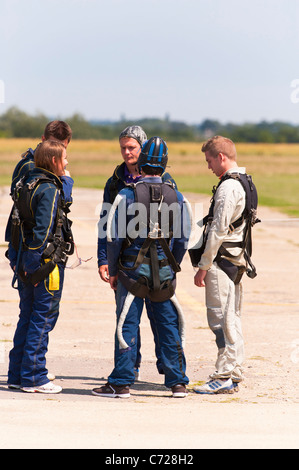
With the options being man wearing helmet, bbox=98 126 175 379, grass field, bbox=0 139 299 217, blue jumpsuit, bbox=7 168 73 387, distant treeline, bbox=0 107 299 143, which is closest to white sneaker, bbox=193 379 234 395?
man wearing helmet, bbox=98 126 175 379

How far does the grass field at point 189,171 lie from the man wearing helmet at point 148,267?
18.8 meters

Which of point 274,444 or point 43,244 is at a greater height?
point 43,244

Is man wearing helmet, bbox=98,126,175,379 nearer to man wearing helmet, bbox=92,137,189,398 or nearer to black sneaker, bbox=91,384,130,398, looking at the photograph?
man wearing helmet, bbox=92,137,189,398

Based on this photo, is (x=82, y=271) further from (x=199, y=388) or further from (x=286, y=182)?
(x=286, y=182)

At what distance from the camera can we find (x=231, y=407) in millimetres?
5938

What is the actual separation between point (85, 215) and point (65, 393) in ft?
56.7

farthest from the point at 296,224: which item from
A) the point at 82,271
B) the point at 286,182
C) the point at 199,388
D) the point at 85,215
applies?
the point at 286,182

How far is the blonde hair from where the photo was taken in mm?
6383

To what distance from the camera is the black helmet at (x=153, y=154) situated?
245 inches

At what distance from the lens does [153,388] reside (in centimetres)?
691

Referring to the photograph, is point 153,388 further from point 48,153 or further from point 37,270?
point 48,153

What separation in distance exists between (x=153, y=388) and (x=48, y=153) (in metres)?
2.21

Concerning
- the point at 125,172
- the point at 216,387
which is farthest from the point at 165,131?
the point at 216,387

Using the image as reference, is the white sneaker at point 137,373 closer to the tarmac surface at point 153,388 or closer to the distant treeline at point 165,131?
the tarmac surface at point 153,388
